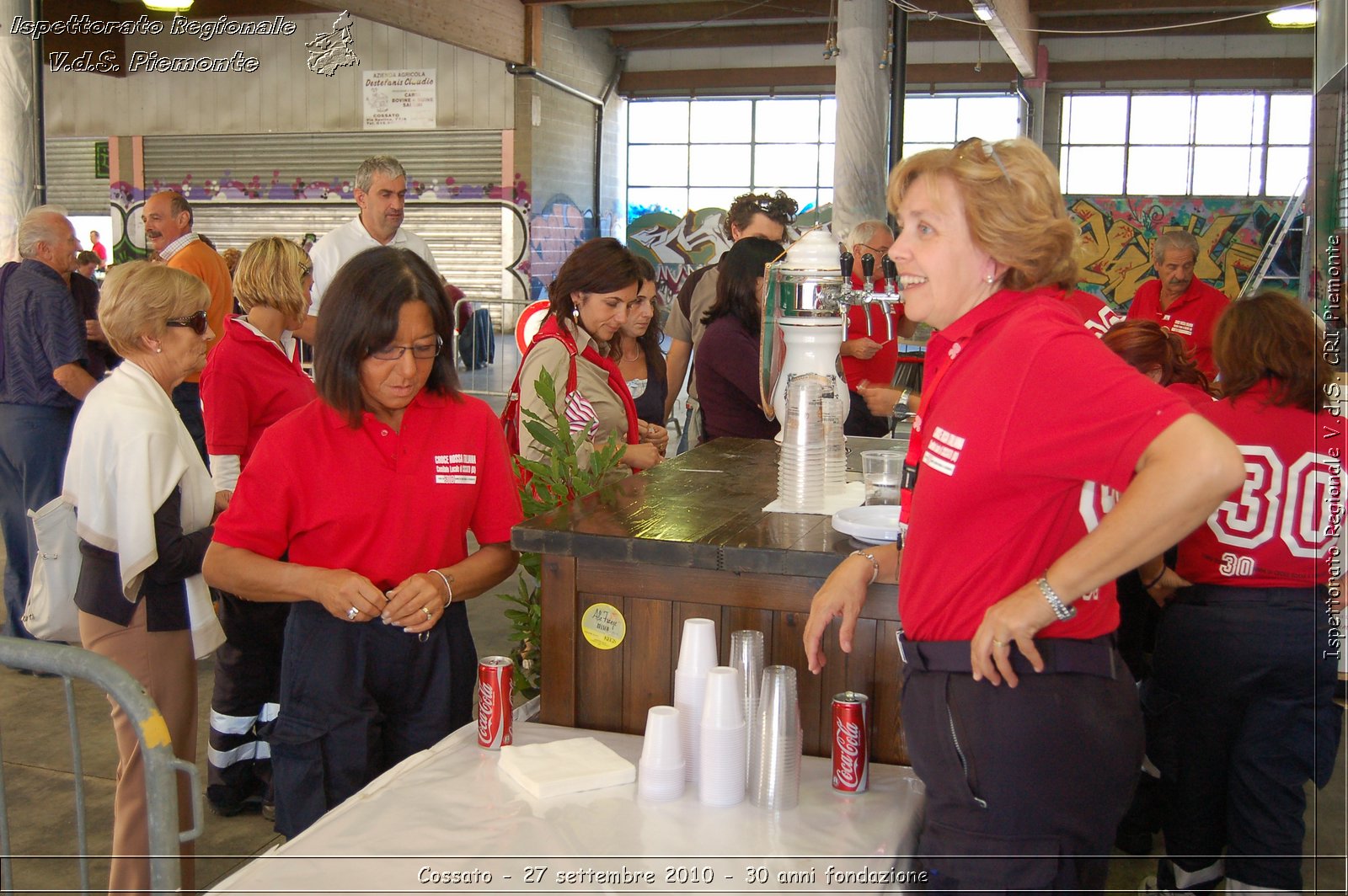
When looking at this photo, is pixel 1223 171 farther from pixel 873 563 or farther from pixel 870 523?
pixel 873 563

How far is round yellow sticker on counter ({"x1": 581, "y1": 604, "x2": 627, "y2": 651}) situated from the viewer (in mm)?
2152

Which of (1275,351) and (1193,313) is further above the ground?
(1193,313)

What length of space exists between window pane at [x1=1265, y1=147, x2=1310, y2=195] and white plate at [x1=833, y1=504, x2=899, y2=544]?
662 inches

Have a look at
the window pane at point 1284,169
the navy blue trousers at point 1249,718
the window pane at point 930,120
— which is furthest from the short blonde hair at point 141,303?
the window pane at point 1284,169

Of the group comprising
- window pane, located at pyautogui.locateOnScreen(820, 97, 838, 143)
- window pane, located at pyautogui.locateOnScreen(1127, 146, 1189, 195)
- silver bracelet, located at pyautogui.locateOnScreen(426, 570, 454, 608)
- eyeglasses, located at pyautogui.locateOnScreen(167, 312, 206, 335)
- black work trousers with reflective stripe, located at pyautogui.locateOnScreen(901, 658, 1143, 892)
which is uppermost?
window pane, located at pyautogui.locateOnScreen(820, 97, 838, 143)

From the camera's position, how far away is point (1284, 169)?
653 inches

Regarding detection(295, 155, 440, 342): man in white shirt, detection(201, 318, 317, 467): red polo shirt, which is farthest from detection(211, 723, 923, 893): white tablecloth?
detection(295, 155, 440, 342): man in white shirt

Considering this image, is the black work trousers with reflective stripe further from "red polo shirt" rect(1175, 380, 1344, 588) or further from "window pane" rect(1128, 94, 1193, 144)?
"window pane" rect(1128, 94, 1193, 144)

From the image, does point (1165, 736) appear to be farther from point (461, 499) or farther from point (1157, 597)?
point (461, 499)

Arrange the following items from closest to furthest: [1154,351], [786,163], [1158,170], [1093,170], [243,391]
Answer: [1154,351]
[243,391]
[1158,170]
[1093,170]
[786,163]

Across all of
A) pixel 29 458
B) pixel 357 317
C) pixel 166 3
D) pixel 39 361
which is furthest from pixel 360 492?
pixel 166 3

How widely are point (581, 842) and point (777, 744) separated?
0.34 metres

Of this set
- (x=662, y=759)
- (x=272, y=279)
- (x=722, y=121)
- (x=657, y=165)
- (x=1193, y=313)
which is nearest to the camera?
(x=662, y=759)

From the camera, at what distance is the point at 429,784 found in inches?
75.0
